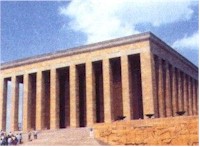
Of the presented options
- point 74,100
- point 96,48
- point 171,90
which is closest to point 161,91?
point 171,90

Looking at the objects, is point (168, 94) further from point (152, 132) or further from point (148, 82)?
point (152, 132)

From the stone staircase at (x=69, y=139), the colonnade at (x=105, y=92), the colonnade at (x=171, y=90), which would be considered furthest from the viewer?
the colonnade at (x=171, y=90)

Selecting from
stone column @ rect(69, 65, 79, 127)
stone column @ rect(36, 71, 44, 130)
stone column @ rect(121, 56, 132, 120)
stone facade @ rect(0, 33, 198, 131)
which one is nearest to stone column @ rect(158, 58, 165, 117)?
stone facade @ rect(0, 33, 198, 131)

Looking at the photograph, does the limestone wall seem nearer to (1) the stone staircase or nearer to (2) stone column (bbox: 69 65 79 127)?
(1) the stone staircase

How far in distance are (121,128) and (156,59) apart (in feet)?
40.3

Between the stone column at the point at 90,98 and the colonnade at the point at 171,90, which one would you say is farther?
the stone column at the point at 90,98

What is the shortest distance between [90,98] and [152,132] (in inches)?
509

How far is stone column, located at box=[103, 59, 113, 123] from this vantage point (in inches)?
1368

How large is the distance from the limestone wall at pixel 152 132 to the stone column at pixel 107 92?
836 cm

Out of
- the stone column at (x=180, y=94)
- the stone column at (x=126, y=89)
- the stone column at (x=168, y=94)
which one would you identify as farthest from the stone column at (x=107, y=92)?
the stone column at (x=180, y=94)

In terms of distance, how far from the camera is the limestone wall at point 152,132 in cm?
2256

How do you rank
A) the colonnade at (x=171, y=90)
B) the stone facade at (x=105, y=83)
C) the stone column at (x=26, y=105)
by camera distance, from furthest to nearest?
1. the stone column at (x=26, y=105)
2. the colonnade at (x=171, y=90)
3. the stone facade at (x=105, y=83)

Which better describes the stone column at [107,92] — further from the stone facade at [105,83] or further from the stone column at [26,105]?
the stone column at [26,105]

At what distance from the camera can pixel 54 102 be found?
126 ft
